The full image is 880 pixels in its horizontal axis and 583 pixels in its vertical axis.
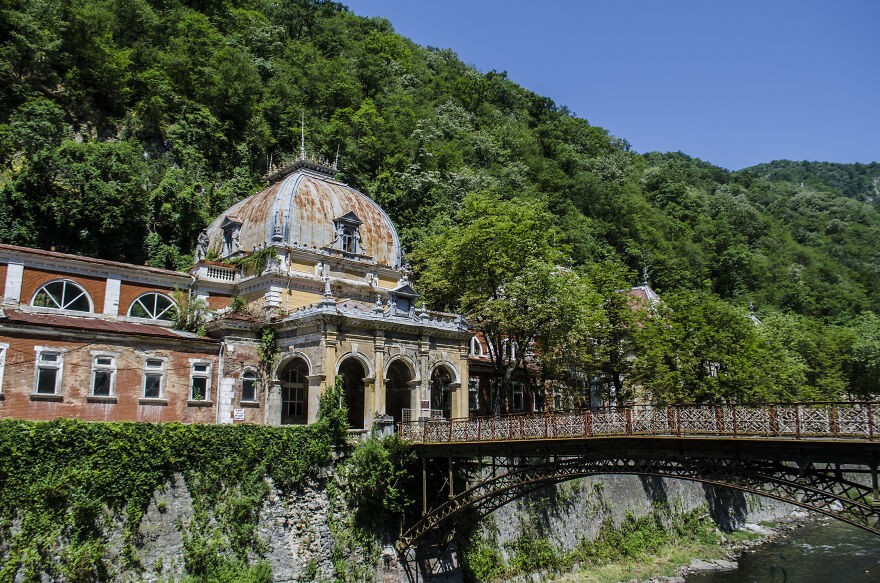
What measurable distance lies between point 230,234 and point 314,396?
1486 cm

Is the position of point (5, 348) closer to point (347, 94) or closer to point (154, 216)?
point (154, 216)

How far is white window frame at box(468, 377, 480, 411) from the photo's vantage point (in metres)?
42.8

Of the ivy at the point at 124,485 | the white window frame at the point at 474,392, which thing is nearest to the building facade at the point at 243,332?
the white window frame at the point at 474,392

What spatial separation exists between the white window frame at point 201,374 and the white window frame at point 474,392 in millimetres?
16657

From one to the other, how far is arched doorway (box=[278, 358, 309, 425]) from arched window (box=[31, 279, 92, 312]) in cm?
979

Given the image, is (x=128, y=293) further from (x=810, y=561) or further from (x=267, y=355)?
(x=810, y=561)

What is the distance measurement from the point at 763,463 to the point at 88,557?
2056 cm

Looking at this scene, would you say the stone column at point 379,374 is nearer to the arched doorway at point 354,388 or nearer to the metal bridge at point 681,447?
the metal bridge at point 681,447

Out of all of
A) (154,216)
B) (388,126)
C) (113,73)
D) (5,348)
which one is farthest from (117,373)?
(388,126)

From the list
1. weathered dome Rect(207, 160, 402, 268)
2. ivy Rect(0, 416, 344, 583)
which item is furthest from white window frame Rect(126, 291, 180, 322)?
ivy Rect(0, 416, 344, 583)

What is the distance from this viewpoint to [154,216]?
44.7 m

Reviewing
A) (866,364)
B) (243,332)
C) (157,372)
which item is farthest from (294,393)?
(866,364)

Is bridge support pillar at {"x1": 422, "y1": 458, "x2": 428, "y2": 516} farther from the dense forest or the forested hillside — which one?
the forested hillside

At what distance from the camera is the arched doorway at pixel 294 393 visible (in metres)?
34.8
